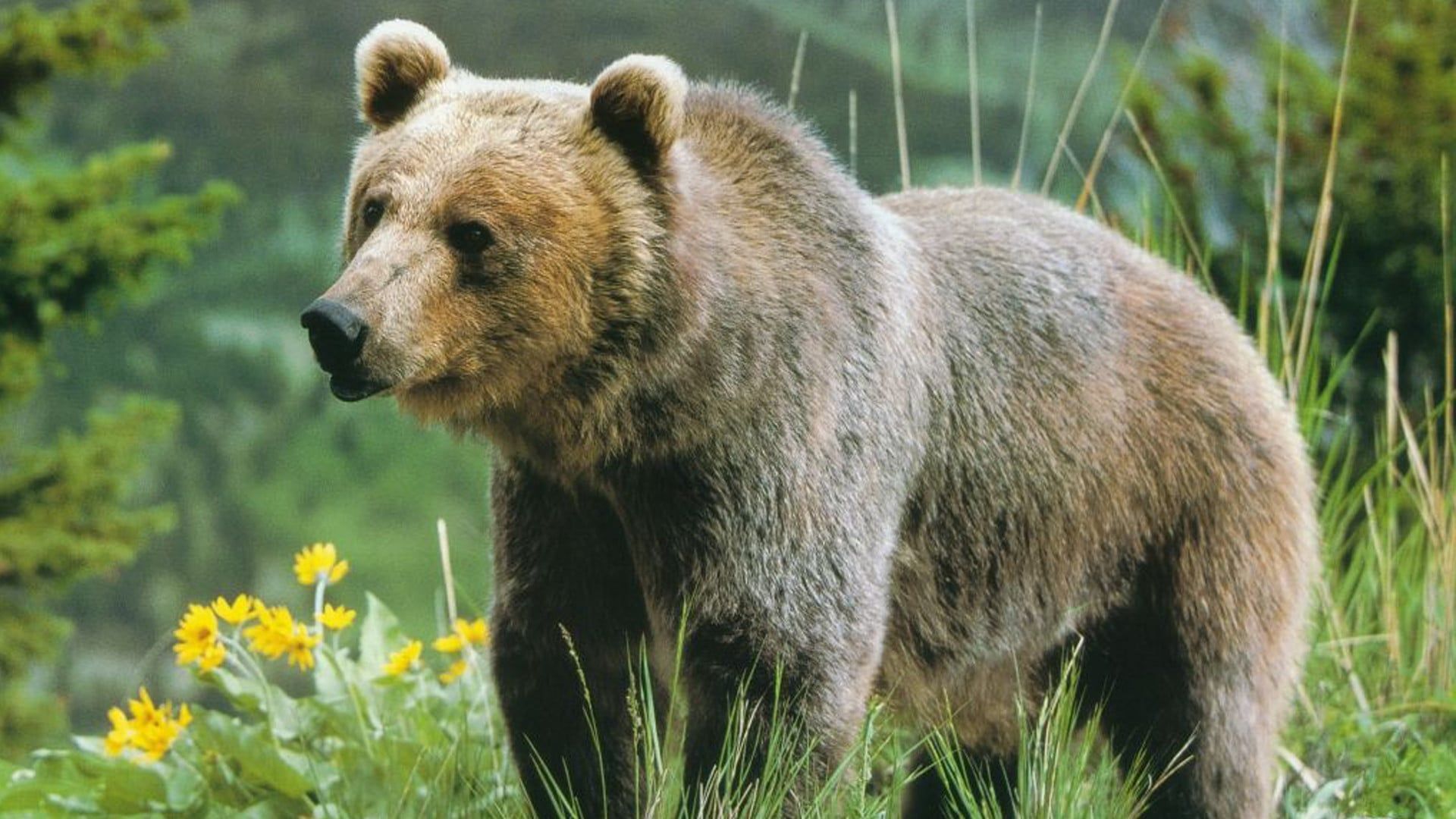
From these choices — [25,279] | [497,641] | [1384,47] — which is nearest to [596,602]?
[497,641]

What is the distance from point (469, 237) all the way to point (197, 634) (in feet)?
5.02

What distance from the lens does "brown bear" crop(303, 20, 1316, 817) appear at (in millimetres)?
3404

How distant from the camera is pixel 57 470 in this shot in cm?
870

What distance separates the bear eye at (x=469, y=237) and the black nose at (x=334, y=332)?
0.29 metres

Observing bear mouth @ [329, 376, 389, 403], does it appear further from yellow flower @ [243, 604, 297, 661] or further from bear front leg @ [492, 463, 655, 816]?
yellow flower @ [243, 604, 297, 661]

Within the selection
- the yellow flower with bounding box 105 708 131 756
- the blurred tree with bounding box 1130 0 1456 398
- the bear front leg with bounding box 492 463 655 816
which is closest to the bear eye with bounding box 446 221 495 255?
the bear front leg with bounding box 492 463 655 816

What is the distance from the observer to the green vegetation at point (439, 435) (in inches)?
180

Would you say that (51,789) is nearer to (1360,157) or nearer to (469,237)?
(469,237)

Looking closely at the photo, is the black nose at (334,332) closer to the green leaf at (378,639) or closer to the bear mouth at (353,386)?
the bear mouth at (353,386)

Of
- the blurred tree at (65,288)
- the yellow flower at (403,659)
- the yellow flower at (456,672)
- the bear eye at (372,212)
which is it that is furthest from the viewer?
the blurred tree at (65,288)

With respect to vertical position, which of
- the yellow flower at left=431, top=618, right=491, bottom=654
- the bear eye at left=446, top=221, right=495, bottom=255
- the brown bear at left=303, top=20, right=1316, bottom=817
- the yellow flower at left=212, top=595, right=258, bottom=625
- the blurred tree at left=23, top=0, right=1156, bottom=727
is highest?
the bear eye at left=446, top=221, right=495, bottom=255

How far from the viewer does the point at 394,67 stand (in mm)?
3680

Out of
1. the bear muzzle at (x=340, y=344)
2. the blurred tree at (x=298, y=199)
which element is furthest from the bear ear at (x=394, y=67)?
the blurred tree at (x=298, y=199)

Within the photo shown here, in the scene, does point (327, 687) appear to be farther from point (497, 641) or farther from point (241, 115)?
point (241, 115)
